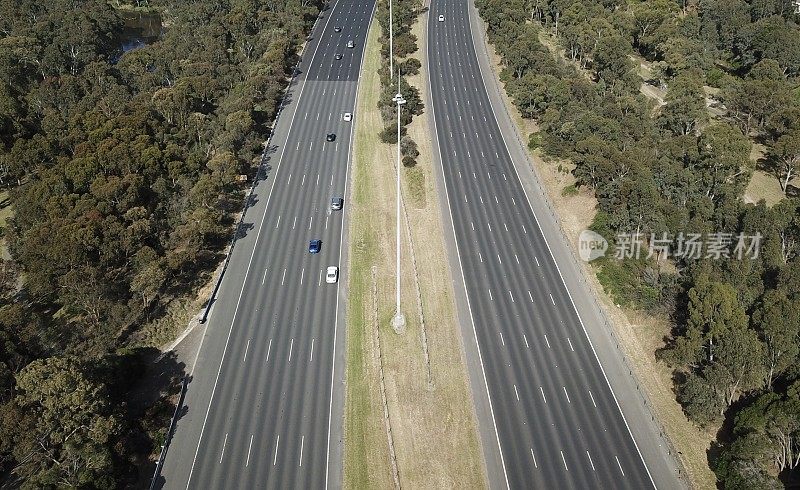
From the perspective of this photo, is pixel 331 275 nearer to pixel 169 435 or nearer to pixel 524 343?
pixel 524 343

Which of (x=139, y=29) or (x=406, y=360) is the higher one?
(x=406, y=360)

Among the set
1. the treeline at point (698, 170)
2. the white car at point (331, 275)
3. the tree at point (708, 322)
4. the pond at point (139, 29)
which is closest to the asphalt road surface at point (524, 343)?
the treeline at point (698, 170)

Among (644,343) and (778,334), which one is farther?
(644,343)

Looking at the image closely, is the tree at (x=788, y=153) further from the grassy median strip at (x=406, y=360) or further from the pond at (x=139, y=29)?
the pond at (x=139, y=29)

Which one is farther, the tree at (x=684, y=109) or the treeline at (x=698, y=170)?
the tree at (x=684, y=109)

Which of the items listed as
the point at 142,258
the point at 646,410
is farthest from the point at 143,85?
the point at 646,410

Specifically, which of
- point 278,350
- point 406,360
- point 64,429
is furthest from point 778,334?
point 64,429

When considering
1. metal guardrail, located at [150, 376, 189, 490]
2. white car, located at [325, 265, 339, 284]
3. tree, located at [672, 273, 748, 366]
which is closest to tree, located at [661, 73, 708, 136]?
tree, located at [672, 273, 748, 366]

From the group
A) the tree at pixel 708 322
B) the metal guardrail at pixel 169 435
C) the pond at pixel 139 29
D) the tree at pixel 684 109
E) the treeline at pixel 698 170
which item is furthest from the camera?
the pond at pixel 139 29
